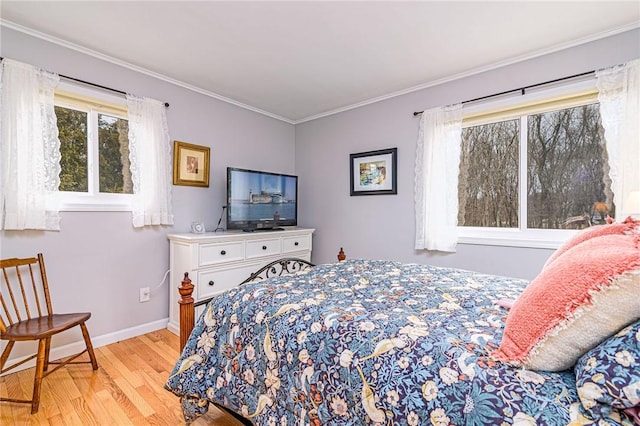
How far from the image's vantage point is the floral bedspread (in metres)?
0.77

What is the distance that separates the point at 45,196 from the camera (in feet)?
7.20

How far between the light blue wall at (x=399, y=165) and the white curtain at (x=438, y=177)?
108 millimetres

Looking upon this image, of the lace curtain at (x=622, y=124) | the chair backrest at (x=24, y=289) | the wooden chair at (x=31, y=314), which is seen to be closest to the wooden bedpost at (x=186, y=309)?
the wooden chair at (x=31, y=314)

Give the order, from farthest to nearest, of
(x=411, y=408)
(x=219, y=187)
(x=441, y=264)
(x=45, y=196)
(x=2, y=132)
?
(x=219, y=187), (x=441, y=264), (x=45, y=196), (x=2, y=132), (x=411, y=408)

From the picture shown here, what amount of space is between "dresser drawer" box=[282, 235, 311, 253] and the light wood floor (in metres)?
1.53

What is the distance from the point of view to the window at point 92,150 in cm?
237

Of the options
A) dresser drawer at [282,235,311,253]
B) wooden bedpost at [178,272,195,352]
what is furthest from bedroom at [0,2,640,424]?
wooden bedpost at [178,272,195,352]

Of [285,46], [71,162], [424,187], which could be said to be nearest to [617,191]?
[424,187]

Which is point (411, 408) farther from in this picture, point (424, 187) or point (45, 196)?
point (45, 196)

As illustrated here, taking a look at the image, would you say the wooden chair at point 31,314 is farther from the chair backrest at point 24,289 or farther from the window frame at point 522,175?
the window frame at point 522,175

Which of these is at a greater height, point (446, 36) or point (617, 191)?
point (446, 36)

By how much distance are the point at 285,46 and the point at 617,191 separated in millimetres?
2662

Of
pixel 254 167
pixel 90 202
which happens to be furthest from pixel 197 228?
pixel 254 167

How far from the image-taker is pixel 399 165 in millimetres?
3254
